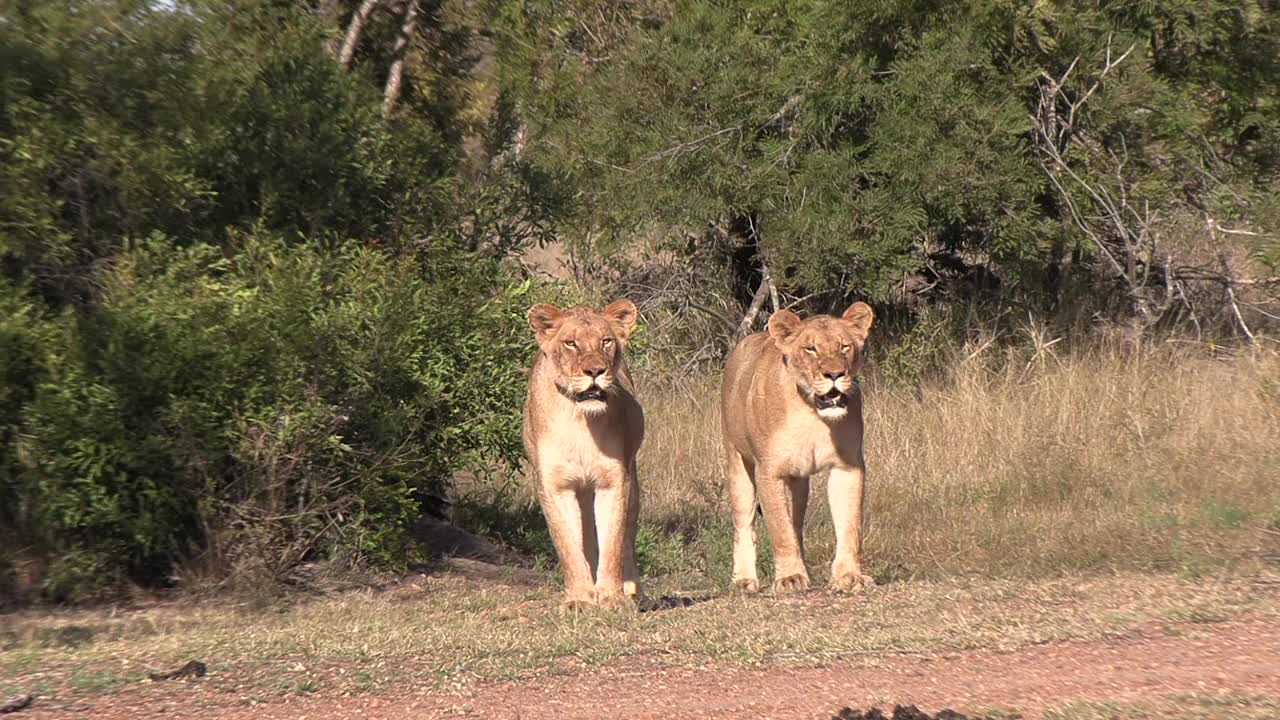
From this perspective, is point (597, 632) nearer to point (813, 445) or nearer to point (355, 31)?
point (813, 445)

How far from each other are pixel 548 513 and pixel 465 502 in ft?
14.8

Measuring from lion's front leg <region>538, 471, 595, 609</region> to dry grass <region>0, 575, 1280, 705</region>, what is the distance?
0.18 m

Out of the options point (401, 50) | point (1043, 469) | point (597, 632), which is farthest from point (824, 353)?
point (401, 50)

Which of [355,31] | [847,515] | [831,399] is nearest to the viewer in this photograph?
[831,399]

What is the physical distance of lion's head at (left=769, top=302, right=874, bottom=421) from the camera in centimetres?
793

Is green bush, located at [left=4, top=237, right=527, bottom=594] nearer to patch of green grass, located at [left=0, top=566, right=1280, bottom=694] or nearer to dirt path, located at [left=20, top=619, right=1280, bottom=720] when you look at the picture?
patch of green grass, located at [left=0, top=566, right=1280, bottom=694]

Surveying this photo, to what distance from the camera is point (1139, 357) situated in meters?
13.8

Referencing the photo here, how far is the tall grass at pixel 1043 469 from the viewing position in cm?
905

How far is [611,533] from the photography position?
292 inches

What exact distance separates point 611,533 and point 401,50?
711 cm

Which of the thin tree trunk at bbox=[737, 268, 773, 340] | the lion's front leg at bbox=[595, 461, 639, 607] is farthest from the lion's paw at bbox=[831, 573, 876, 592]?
the thin tree trunk at bbox=[737, 268, 773, 340]

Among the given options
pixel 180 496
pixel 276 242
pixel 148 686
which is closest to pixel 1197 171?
pixel 276 242

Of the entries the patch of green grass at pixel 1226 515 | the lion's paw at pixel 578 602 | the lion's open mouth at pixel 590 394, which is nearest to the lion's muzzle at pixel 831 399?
the lion's open mouth at pixel 590 394

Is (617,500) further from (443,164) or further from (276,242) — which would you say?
(443,164)
